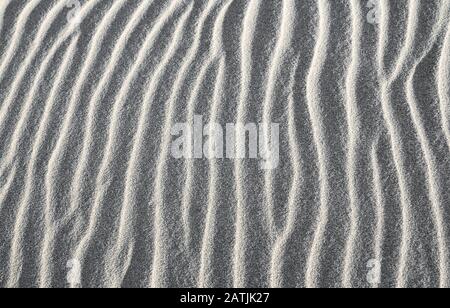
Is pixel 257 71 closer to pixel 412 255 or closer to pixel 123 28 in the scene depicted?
pixel 123 28

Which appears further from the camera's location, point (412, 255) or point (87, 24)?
point (87, 24)

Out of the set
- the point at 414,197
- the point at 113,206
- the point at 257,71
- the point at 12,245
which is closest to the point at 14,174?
the point at 12,245

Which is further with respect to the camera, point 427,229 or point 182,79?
point 182,79

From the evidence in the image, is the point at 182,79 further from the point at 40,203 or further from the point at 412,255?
the point at 412,255

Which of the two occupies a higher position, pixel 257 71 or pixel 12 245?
pixel 257 71

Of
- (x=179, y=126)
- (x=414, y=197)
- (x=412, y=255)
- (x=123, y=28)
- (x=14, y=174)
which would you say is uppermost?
(x=123, y=28)

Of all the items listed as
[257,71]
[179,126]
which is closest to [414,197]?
[257,71]
